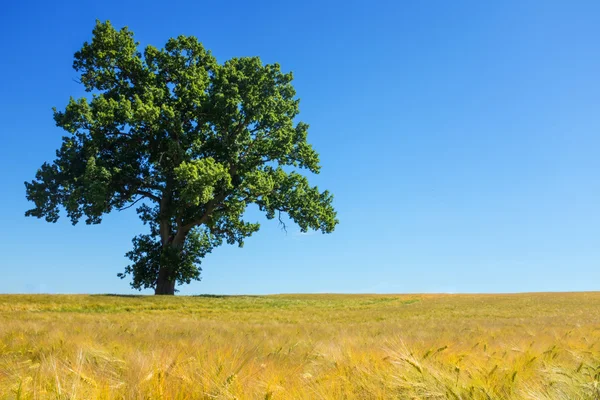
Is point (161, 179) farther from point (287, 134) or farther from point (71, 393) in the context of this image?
point (71, 393)

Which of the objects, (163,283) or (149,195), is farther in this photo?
(149,195)

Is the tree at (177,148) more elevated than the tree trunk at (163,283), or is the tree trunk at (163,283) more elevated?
the tree at (177,148)

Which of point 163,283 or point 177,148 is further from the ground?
point 177,148

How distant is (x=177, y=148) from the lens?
81.3 feet

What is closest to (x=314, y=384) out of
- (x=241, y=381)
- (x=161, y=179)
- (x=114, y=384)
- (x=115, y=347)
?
(x=241, y=381)

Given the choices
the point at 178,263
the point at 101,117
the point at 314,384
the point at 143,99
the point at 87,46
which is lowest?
the point at 314,384

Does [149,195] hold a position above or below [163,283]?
above

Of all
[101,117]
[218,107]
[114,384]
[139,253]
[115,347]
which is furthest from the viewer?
[139,253]

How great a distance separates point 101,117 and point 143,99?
12.6 ft

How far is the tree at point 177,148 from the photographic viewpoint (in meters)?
24.5

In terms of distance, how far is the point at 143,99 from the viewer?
1033 inches

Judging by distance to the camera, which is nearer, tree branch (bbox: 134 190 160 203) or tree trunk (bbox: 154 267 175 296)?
tree trunk (bbox: 154 267 175 296)

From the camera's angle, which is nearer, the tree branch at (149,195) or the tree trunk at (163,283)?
the tree trunk at (163,283)

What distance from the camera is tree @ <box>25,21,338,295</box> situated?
24531 mm
